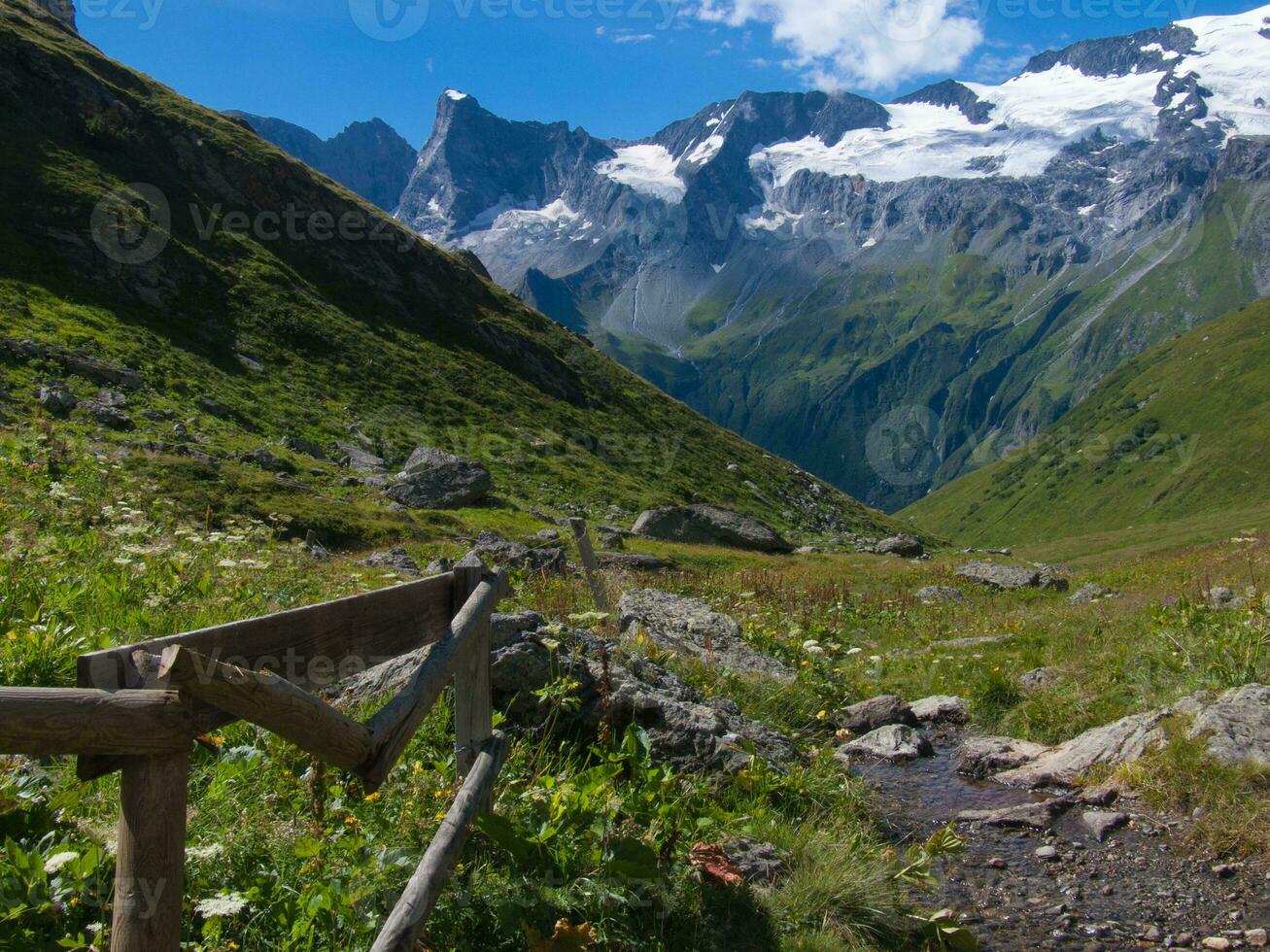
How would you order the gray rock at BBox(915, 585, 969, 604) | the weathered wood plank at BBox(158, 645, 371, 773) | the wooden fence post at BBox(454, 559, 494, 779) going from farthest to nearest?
the gray rock at BBox(915, 585, 969, 604) → the wooden fence post at BBox(454, 559, 494, 779) → the weathered wood plank at BBox(158, 645, 371, 773)

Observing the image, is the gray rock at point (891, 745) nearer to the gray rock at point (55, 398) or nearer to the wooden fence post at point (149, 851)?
the wooden fence post at point (149, 851)

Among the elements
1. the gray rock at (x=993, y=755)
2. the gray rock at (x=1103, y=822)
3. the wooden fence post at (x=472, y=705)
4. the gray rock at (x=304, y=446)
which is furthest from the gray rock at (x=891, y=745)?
the gray rock at (x=304, y=446)

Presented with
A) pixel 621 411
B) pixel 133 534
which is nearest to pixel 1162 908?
pixel 133 534

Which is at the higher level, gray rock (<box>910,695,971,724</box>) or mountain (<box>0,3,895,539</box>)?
mountain (<box>0,3,895,539</box>)

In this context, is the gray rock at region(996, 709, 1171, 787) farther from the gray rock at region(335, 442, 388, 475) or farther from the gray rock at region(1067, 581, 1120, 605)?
the gray rock at region(335, 442, 388, 475)

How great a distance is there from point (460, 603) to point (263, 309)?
52.7m

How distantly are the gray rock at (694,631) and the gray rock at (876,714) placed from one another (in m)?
1.04

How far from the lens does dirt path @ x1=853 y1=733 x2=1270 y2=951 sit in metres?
6.07

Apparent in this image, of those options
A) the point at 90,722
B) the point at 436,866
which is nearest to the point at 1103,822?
the point at 436,866

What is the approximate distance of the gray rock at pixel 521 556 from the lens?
20.8 m

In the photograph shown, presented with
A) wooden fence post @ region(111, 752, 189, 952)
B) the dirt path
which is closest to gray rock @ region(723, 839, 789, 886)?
the dirt path

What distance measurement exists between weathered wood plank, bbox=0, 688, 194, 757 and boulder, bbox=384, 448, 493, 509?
3205 centimetres

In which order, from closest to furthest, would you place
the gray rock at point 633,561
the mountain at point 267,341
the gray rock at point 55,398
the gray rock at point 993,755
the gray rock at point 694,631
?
the gray rock at point 993,755
the gray rock at point 694,631
the gray rock at point 633,561
the gray rock at point 55,398
the mountain at point 267,341

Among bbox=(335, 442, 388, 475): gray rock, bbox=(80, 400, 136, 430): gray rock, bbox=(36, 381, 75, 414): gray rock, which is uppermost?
bbox=(36, 381, 75, 414): gray rock
